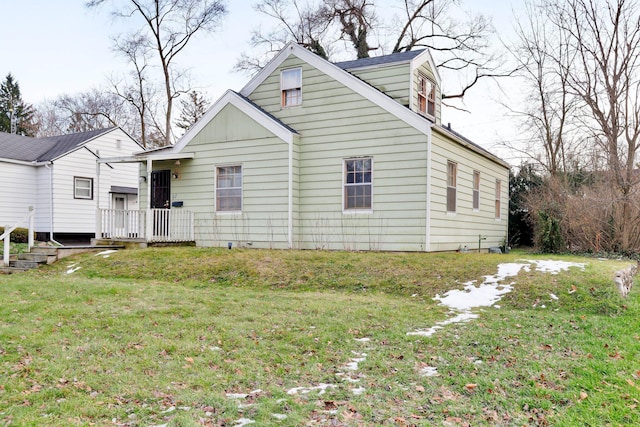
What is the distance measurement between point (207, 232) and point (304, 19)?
18137 mm

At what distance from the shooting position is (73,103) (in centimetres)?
3616

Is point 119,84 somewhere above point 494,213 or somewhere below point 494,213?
above

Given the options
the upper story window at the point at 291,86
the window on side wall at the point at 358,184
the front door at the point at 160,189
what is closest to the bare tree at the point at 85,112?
the front door at the point at 160,189

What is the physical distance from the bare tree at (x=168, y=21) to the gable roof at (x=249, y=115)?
1182 centimetres

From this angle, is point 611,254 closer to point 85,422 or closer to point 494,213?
point 494,213

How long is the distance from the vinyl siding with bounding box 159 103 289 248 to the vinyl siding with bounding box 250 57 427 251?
649 mm

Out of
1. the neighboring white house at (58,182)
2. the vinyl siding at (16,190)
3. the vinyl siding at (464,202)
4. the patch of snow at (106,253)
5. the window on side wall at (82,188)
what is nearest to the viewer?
the vinyl siding at (464,202)

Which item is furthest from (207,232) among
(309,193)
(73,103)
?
(73,103)

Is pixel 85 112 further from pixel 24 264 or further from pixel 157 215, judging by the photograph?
pixel 24 264

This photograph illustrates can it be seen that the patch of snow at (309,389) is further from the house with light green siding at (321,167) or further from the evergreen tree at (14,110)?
the evergreen tree at (14,110)

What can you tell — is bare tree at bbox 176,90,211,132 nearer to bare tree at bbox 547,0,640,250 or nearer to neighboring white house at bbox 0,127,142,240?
neighboring white house at bbox 0,127,142,240

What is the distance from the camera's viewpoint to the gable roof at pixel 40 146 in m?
19.9

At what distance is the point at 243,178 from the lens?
1320cm

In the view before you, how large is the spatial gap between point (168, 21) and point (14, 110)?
22470 millimetres
